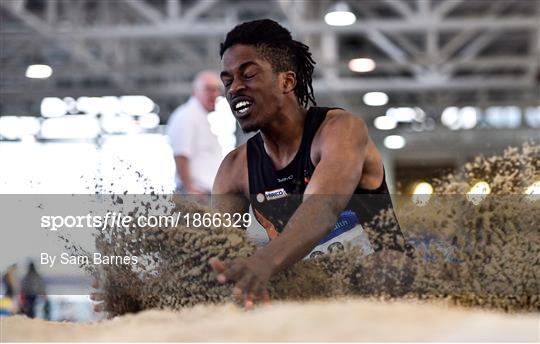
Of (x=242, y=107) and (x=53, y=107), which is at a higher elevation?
(x=53, y=107)

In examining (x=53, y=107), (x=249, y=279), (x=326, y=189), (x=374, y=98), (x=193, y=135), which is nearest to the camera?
(x=249, y=279)

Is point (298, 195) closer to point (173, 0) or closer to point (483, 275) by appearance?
point (483, 275)

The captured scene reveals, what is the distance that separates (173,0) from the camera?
33.9ft

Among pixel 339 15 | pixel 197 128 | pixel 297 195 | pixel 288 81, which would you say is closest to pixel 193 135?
pixel 197 128

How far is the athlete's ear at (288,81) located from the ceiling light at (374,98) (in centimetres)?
1245

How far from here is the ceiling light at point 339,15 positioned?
10.2 m

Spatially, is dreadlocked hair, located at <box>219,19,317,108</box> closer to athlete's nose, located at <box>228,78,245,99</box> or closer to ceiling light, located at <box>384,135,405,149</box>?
athlete's nose, located at <box>228,78,245,99</box>

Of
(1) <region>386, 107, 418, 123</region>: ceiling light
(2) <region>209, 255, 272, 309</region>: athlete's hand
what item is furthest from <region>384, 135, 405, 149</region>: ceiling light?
(1) <region>386, 107, 418, 123</region>: ceiling light

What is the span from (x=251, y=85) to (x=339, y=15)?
28.7 feet

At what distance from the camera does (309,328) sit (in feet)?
4.55

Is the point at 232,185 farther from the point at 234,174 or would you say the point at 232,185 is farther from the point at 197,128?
the point at 197,128

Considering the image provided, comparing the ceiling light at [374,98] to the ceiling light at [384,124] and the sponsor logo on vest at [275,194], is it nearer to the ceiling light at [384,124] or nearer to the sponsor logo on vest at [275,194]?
the ceiling light at [384,124]

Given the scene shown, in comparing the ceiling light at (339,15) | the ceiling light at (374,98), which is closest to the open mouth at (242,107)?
the ceiling light at (339,15)

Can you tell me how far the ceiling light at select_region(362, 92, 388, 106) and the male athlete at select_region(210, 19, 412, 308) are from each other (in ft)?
40.7
